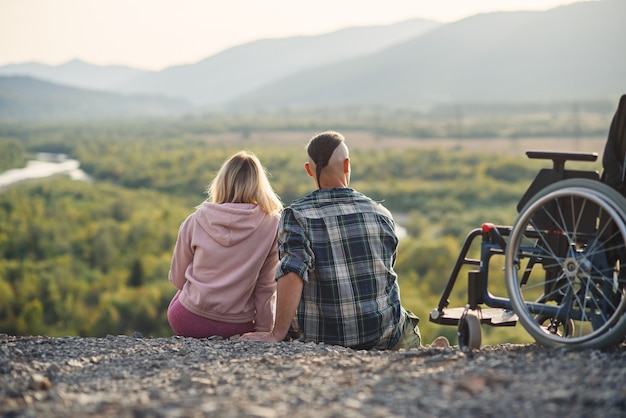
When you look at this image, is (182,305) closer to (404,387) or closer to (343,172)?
(343,172)

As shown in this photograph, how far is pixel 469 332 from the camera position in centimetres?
442

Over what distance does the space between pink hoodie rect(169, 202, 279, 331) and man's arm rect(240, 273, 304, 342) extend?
18.9 inches

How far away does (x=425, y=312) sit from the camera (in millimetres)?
32969

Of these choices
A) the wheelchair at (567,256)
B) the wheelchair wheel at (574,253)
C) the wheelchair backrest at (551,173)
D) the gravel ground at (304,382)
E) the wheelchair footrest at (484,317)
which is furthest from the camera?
the wheelchair footrest at (484,317)

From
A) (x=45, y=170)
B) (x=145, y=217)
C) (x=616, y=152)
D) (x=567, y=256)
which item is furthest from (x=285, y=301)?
(x=45, y=170)

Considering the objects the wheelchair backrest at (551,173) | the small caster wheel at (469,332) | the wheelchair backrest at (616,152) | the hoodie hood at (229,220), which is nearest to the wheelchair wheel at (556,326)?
the small caster wheel at (469,332)

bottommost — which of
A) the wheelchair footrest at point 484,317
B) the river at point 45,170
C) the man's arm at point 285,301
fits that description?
the river at point 45,170

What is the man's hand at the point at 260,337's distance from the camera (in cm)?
470

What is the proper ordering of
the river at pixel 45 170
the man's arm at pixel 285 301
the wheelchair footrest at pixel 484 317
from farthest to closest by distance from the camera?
the river at pixel 45 170, the wheelchair footrest at pixel 484 317, the man's arm at pixel 285 301

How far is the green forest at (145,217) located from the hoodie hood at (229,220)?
34.0 inches

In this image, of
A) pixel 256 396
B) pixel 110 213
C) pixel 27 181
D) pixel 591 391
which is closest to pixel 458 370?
pixel 591 391

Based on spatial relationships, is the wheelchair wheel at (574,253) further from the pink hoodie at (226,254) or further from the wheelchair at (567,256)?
the pink hoodie at (226,254)

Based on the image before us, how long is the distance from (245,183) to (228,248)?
420 mm

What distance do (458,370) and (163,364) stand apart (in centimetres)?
147
